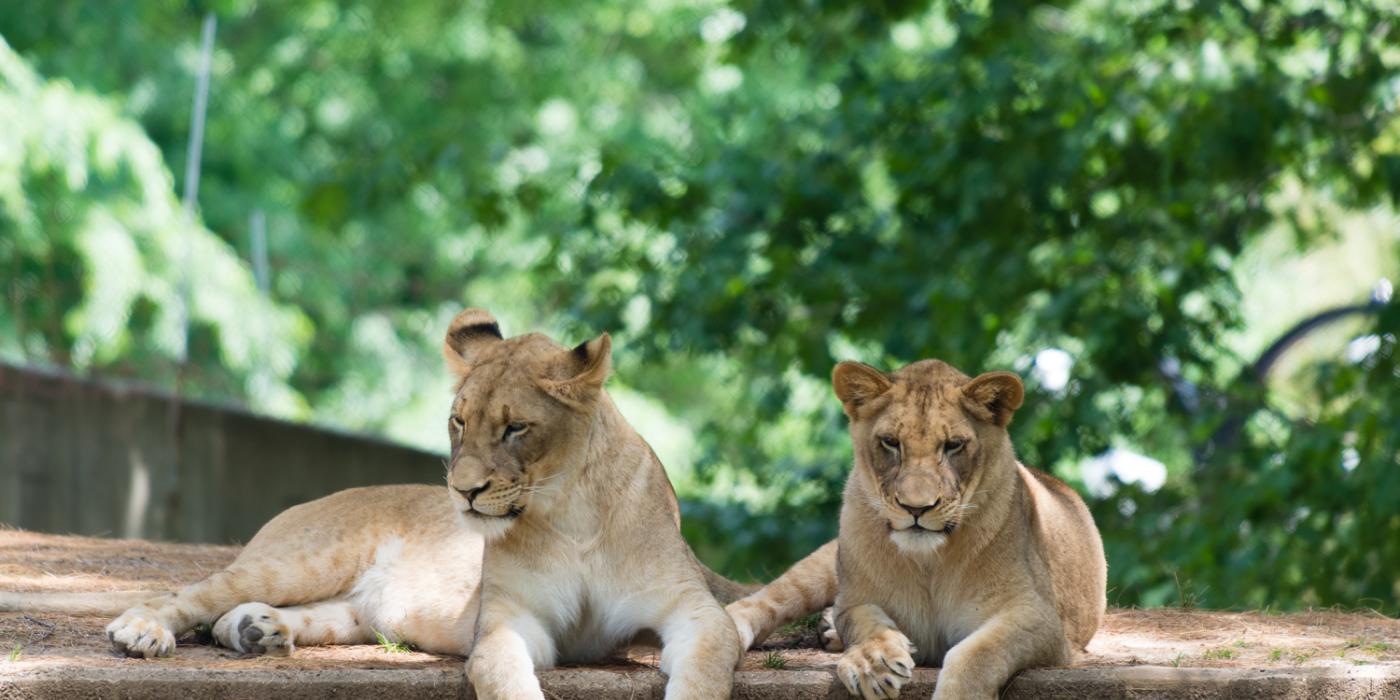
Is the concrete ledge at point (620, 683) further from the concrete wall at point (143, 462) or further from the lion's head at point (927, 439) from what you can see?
the concrete wall at point (143, 462)

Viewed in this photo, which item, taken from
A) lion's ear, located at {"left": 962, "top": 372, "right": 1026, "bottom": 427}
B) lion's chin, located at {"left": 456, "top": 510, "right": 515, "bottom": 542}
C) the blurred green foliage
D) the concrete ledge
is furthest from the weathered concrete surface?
the blurred green foliage

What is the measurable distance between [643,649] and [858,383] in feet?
3.04

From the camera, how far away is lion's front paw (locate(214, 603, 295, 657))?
4.37 meters

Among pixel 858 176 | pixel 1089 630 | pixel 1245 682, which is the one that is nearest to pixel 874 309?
pixel 858 176

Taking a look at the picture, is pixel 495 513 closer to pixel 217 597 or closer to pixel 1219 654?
pixel 217 597

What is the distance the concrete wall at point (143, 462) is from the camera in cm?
1052

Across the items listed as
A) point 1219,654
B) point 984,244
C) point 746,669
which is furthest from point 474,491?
point 984,244

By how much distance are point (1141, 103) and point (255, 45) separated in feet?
38.9

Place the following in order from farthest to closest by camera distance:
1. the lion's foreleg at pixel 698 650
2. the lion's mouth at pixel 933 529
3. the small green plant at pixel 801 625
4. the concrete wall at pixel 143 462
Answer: the concrete wall at pixel 143 462 < the small green plant at pixel 801 625 < the lion's mouth at pixel 933 529 < the lion's foreleg at pixel 698 650

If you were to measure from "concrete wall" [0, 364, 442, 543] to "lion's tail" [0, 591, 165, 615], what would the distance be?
5477 mm

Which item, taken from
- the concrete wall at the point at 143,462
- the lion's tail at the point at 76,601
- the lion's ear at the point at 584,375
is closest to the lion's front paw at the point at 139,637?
the lion's tail at the point at 76,601

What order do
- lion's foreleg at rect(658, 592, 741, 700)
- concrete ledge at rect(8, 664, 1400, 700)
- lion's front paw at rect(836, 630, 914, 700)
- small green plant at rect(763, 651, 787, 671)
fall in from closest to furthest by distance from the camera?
concrete ledge at rect(8, 664, 1400, 700) → lion's foreleg at rect(658, 592, 741, 700) → lion's front paw at rect(836, 630, 914, 700) → small green plant at rect(763, 651, 787, 671)

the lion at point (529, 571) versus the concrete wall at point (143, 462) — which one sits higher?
the concrete wall at point (143, 462)

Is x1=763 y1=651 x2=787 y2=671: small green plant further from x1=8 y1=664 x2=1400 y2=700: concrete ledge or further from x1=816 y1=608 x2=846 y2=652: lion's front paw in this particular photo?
x1=816 y1=608 x2=846 y2=652: lion's front paw
